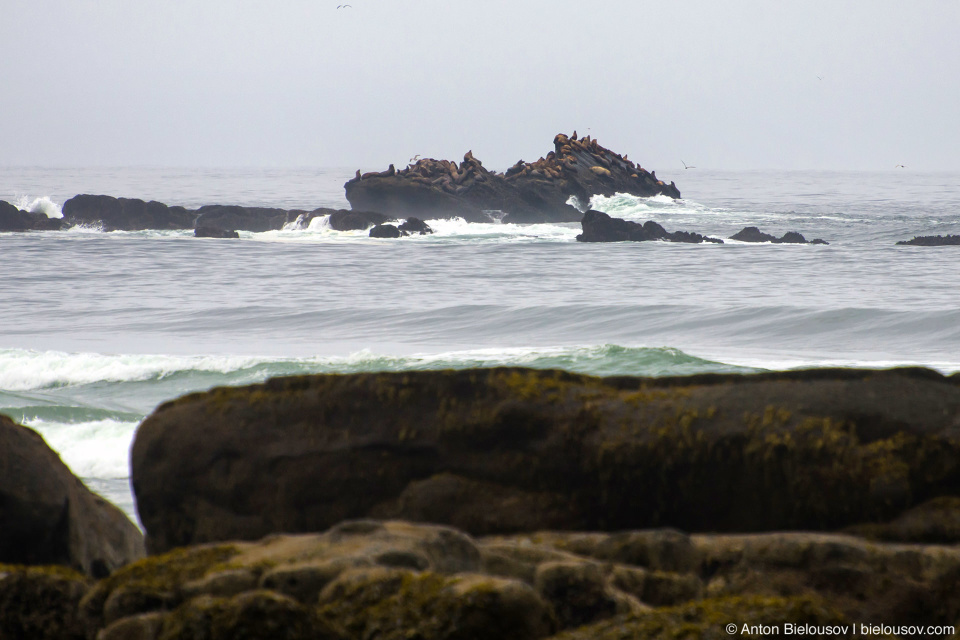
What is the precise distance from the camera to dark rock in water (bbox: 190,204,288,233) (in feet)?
144

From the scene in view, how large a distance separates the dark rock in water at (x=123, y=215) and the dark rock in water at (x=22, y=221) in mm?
1279

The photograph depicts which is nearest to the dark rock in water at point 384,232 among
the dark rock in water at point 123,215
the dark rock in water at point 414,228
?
the dark rock in water at point 414,228

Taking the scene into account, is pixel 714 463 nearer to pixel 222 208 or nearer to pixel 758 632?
pixel 758 632

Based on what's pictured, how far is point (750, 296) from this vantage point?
20.3 metres

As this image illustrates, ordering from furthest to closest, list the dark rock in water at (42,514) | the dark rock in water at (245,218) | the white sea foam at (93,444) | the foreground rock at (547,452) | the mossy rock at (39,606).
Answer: the dark rock in water at (245,218), the white sea foam at (93,444), the dark rock in water at (42,514), the foreground rock at (547,452), the mossy rock at (39,606)

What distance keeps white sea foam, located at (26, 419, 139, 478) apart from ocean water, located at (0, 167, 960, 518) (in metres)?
0.02

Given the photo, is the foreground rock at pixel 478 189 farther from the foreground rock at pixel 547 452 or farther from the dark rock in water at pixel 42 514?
the foreground rock at pixel 547 452

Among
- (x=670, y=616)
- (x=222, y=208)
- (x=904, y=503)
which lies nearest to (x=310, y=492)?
(x=670, y=616)

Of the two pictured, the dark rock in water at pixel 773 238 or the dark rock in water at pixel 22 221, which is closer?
the dark rock in water at pixel 773 238

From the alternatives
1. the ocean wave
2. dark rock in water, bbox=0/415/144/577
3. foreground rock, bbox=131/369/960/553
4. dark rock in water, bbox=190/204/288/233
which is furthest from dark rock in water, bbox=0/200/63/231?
foreground rock, bbox=131/369/960/553

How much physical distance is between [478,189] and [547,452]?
1897 inches

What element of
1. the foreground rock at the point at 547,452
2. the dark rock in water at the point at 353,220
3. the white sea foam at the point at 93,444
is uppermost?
the dark rock in water at the point at 353,220

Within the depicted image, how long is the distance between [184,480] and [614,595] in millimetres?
1954

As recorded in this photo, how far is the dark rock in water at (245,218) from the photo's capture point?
43906 mm
